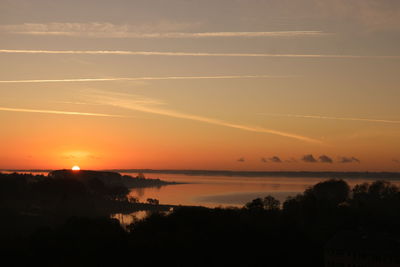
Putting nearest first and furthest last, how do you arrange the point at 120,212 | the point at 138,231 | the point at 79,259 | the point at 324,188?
the point at 79,259 < the point at 138,231 < the point at 324,188 < the point at 120,212

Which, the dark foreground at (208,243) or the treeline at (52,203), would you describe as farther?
the treeline at (52,203)

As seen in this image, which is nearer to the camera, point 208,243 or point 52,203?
point 208,243

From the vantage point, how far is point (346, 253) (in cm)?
5334

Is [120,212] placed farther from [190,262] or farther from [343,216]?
[190,262]

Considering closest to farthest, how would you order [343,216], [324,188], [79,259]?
[79,259] < [343,216] < [324,188]

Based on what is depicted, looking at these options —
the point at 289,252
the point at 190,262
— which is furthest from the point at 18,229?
the point at 289,252

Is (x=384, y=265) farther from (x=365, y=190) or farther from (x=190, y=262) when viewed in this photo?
(x=365, y=190)

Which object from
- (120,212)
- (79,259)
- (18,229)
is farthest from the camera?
(120,212)

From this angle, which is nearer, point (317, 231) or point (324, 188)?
point (317, 231)

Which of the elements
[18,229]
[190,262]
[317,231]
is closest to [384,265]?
[317,231]

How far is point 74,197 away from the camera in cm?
12712

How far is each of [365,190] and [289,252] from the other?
8111 centimetres

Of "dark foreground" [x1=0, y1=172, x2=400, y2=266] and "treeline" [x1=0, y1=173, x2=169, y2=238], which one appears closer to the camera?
"dark foreground" [x1=0, y1=172, x2=400, y2=266]

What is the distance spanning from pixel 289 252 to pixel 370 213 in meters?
25.9
